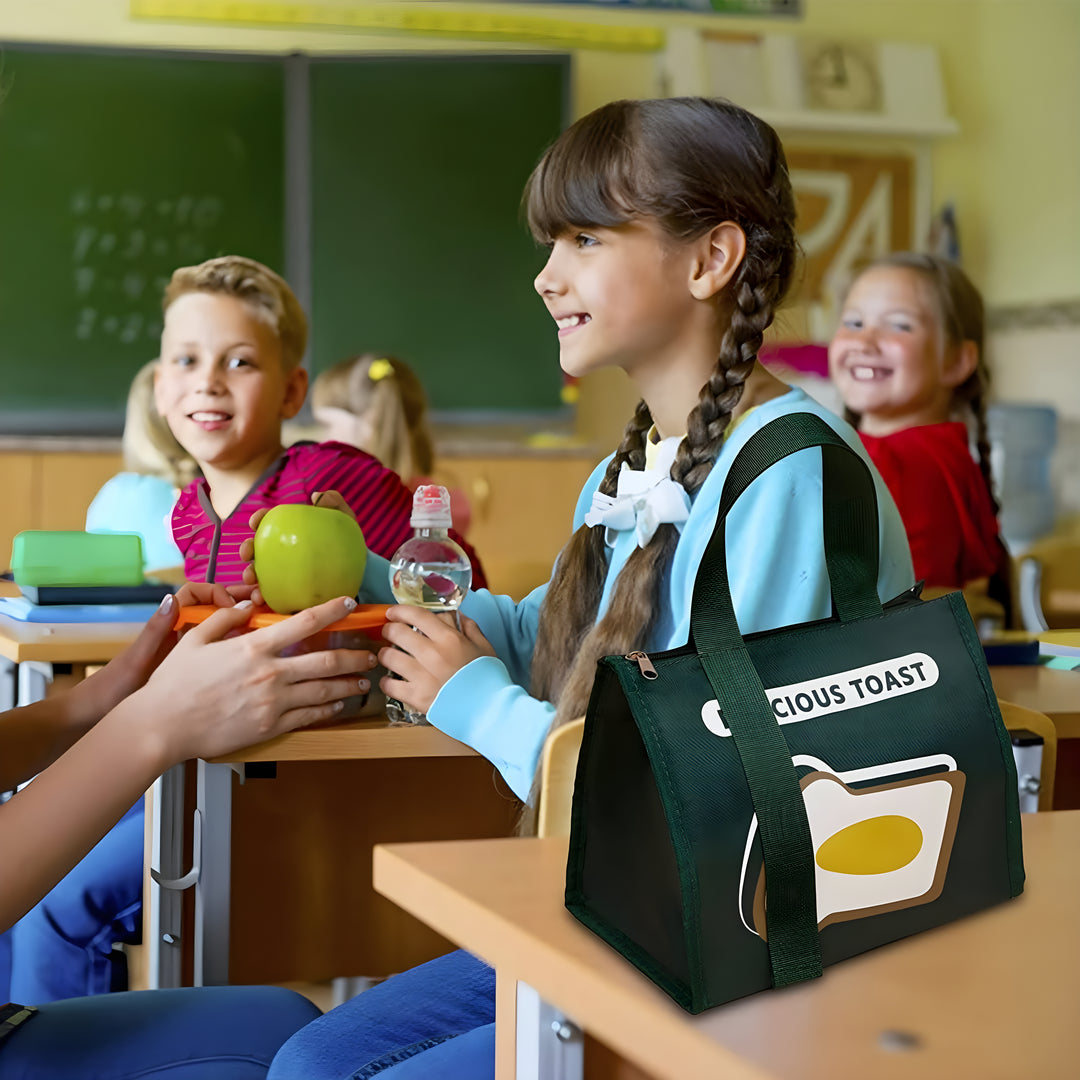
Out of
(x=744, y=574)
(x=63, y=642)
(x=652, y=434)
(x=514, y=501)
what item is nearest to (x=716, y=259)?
(x=652, y=434)

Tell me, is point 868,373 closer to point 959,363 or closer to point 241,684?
point 959,363

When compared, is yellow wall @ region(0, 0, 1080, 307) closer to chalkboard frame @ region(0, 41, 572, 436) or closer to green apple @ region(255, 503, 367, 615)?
chalkboard frame @ region(0, 41, 572, 436)

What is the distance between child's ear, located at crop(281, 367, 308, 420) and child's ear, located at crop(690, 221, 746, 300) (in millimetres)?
927

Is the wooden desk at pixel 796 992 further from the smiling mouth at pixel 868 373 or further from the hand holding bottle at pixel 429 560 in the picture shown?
the smiling mouth at pixel 868 373

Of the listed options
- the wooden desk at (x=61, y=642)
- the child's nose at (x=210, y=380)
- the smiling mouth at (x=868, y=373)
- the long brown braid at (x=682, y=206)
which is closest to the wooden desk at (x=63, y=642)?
the wooden desk at (x=61, y=642)

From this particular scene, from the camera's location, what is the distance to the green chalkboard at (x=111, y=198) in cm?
418

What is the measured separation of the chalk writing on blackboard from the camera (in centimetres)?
424

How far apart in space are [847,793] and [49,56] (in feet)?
14.1

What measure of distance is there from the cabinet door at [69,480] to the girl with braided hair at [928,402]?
2460 mm

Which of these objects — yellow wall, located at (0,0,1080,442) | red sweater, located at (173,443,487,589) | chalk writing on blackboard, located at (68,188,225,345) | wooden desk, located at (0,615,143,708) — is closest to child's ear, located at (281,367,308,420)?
red sweater, located at (173,443,487,589)

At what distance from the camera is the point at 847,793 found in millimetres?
569

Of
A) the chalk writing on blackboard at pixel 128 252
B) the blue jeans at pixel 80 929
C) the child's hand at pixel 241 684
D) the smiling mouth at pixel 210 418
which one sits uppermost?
the chalk writing on blackboard at pixel 128 252

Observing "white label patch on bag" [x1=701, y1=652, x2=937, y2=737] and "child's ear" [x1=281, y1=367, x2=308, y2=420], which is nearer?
"white label patch on bag" [x1=701, y1=652, x2=937, y2=737]

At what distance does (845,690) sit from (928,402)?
1.99 metres
